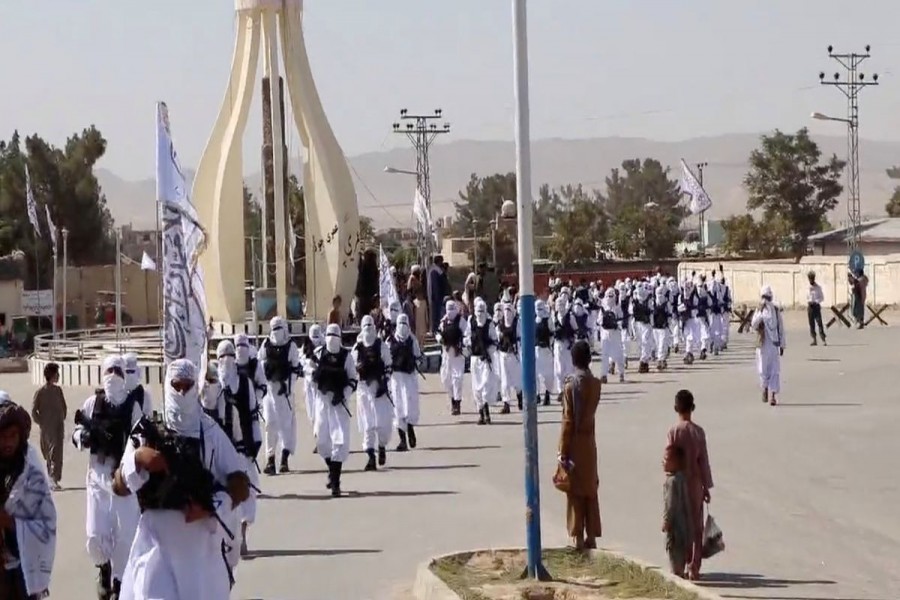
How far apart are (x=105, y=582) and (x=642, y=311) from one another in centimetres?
2226

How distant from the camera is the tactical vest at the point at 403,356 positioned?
20.6 meters

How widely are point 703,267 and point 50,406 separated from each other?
4623cm

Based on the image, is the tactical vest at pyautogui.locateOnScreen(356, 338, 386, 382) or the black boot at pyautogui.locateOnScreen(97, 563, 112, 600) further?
the tactical vest at pyautogui.locateOnScreen(356, 338, 386, 382)

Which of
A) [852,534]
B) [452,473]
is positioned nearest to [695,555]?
[852,534]

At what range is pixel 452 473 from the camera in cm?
1744

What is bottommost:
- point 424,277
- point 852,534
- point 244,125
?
point 852,534

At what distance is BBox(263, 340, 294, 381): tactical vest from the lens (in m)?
17.6

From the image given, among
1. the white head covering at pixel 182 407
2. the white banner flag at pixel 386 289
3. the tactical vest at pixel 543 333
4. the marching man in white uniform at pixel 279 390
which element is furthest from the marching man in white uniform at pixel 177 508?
the white banner flag at pixel 386 289

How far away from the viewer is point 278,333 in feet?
58.2

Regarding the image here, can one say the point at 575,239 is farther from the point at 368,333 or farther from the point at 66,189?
the point at 368,333

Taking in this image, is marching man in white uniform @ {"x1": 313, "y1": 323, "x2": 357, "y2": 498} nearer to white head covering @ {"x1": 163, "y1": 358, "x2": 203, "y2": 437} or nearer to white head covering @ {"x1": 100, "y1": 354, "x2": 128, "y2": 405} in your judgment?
white head covering @ {"x1": 100, "y1": 354, "x2": 128, "y2": 405}

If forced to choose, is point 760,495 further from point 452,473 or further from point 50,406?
point 50,406

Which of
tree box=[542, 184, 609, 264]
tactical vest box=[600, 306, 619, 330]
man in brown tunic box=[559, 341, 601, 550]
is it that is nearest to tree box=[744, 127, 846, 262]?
tree box=[542, 184, 609, 264]

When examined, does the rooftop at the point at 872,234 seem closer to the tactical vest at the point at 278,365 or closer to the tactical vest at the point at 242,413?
the tactical vest at the point at 278,365
